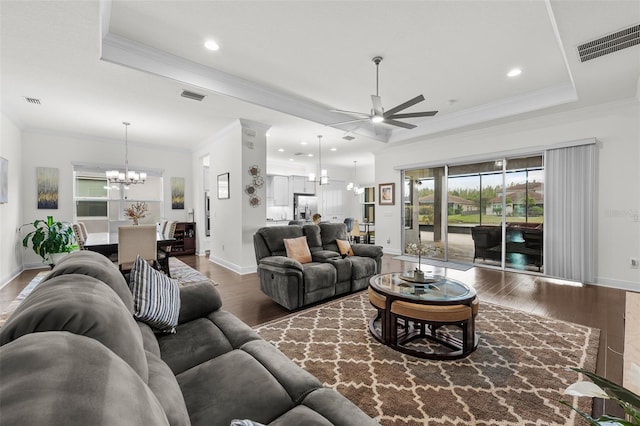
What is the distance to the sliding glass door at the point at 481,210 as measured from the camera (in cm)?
527

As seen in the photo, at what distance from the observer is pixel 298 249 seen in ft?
13.1

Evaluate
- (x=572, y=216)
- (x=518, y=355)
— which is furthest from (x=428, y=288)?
(x=572, y=216)

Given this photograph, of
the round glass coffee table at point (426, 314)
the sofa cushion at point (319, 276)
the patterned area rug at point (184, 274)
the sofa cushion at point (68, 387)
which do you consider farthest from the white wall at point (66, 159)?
the sofa cushion at point (68, 387)

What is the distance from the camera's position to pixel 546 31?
114 inches

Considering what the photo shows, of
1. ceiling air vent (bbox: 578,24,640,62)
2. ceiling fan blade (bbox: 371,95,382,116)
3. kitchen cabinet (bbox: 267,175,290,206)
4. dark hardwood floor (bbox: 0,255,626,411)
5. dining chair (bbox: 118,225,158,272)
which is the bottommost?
dark hardwood floor (bbox: 0,255,626,411)

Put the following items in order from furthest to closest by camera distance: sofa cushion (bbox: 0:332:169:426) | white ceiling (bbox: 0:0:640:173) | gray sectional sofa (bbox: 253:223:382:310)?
gray sectional sofa (bbox: 253:223:382:310)
white ceiling (bbox: 0:0:640:173)
sofa cushion (bbox: 0:332:169:426)

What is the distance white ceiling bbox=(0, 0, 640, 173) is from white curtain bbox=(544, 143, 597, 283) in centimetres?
90

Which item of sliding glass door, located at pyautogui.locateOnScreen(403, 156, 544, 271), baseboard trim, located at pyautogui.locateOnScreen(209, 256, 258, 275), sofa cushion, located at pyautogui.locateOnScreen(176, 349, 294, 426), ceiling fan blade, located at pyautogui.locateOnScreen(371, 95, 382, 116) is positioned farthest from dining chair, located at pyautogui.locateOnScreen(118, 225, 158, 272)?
sliding glass door, located at pyautogui.locateOnScreen(403, 156, 544, 271)

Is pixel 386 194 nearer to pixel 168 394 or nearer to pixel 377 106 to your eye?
pixel 377 106

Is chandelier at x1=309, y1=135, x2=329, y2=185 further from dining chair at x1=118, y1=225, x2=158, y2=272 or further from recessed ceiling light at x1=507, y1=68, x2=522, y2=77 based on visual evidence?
dining chair at x1=118, y1=225, x2=158, y2=272

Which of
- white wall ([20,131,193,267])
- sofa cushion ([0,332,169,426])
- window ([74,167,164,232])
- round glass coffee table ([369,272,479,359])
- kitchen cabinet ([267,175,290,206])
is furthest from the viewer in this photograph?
kitchen cabinet ([267,175,290,206])

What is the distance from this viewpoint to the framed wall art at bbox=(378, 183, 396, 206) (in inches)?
285

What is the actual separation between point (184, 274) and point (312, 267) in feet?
9.59

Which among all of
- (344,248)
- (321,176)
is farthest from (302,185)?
(344,248)
